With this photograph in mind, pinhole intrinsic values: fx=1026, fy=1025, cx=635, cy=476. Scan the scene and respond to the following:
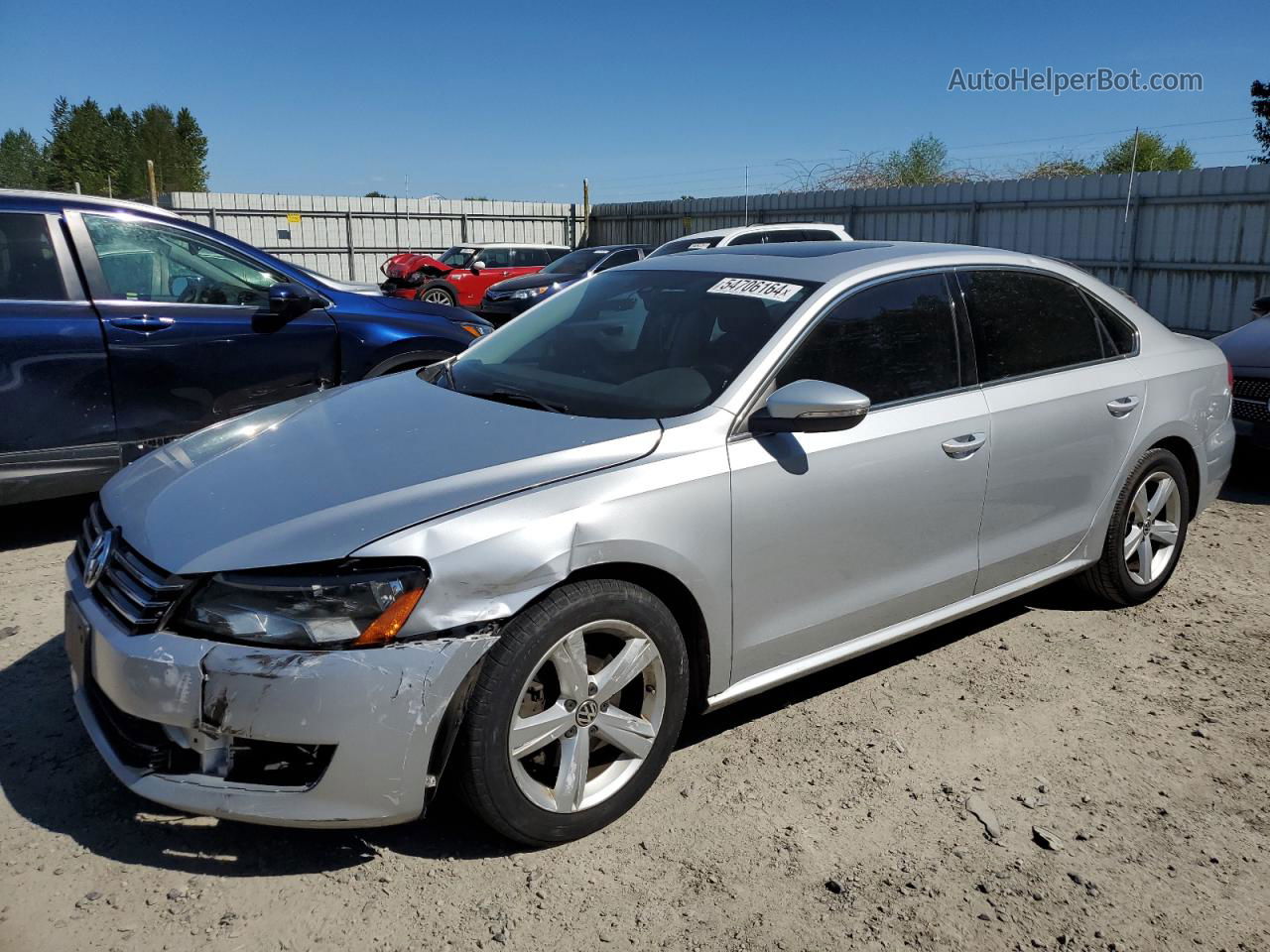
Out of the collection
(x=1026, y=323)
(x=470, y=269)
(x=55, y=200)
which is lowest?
(x=470, y=269)

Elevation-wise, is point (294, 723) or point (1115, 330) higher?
point (1115, 330)

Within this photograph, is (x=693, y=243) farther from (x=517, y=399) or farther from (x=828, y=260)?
(x=517, y=399)

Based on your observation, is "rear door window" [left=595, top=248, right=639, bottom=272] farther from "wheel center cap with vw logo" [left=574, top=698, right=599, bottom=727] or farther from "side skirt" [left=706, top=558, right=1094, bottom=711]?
"wheel center cap with vw logo" [left=574, top=698, right=599, bottom=727]

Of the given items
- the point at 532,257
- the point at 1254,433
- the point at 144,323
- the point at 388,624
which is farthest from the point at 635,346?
the point at 532,257

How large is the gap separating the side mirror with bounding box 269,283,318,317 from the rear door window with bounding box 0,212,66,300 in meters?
0.99

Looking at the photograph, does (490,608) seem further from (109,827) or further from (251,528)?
(109,827)

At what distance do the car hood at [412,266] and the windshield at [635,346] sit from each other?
19.3m

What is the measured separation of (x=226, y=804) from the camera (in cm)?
247

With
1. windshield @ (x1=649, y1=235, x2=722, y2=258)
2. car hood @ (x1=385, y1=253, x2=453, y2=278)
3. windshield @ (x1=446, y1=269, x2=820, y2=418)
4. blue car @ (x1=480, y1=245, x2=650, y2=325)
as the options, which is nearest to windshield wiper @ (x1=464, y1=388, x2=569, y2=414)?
windshield @ (x1=446, y1=269, x2=820, y2=418)

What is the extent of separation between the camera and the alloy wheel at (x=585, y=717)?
8.75 feet

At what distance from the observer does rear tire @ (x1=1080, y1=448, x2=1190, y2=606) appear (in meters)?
4.38

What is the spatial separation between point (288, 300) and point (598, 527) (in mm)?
3561

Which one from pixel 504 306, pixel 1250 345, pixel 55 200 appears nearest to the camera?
pixel 55 200

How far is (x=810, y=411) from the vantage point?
3027 millimetres
